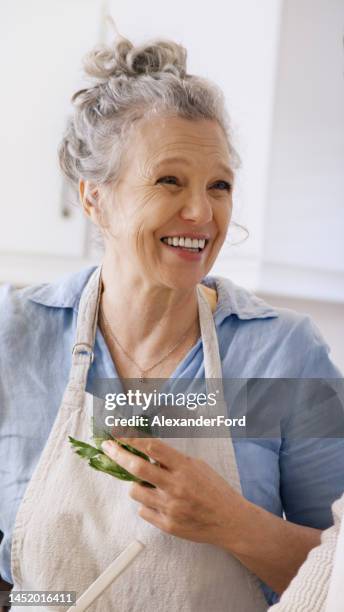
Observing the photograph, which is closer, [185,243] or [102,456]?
[102,456]

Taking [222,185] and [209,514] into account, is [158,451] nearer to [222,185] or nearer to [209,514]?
[209,514]

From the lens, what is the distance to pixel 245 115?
5.81 feet

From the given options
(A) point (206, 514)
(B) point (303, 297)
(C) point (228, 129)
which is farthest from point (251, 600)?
(B) point (303, 297)

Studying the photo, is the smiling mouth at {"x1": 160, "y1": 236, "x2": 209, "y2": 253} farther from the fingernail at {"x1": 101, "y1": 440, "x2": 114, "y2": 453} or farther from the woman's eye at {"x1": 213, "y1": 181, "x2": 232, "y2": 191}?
Result: the fingernail at {"x1": 101, "y1": 440, "x2": 114, "y2": 453}

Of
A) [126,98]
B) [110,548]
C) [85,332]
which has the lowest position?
[110,548]

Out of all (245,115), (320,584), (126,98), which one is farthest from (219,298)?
(245,115)

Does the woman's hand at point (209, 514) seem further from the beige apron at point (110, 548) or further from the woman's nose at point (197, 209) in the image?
the woman's nose at point (197, 209)

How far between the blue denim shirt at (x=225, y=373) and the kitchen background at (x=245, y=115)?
0.66m

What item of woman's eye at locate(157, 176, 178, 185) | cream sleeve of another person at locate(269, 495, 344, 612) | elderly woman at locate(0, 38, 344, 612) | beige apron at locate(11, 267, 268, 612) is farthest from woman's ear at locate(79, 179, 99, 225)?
cream sleeve of another person at locate(269, 495, 344, 612)

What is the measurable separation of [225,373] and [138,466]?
0.25 m

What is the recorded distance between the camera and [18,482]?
1.04 meters

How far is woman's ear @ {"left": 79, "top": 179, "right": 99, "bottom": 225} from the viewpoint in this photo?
1140 millimetres

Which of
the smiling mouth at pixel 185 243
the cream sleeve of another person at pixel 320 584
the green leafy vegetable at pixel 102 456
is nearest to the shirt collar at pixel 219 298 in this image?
the smiling mouth at pixel 185 243

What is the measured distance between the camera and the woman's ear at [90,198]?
114 centimetres
